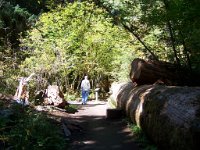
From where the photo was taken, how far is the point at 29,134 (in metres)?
8.60

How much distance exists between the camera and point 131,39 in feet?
84.0

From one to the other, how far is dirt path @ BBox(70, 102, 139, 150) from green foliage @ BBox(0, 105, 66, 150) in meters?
0.63

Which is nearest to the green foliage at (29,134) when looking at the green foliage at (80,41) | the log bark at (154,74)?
the log bark at (154,74)

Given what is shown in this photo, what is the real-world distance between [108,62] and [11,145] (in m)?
19.5

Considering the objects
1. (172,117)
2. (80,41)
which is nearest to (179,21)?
(172,117)

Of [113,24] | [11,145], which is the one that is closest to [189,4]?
[11,145]

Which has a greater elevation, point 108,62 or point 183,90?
point 108,62

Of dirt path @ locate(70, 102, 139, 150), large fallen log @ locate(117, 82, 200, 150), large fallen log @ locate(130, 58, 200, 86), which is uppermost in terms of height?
large fallen log @ locate(130, 58, 200, 86)

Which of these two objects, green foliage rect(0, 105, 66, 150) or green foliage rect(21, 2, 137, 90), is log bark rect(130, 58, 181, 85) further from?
green foliage rect(21, 2, 137, 90)

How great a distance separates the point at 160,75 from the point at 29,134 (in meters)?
6.37

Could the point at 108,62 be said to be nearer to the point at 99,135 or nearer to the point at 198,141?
the point at 99,135

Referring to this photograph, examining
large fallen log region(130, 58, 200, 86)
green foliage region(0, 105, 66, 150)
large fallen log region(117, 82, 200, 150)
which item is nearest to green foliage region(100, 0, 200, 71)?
large fallen log region(130, 58, 200, 86)

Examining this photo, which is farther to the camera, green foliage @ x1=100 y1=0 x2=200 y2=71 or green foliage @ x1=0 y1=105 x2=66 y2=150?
green foliage @ x1=100 y1=0 x2=200 y2=71

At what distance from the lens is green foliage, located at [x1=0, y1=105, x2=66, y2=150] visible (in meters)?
8.28
